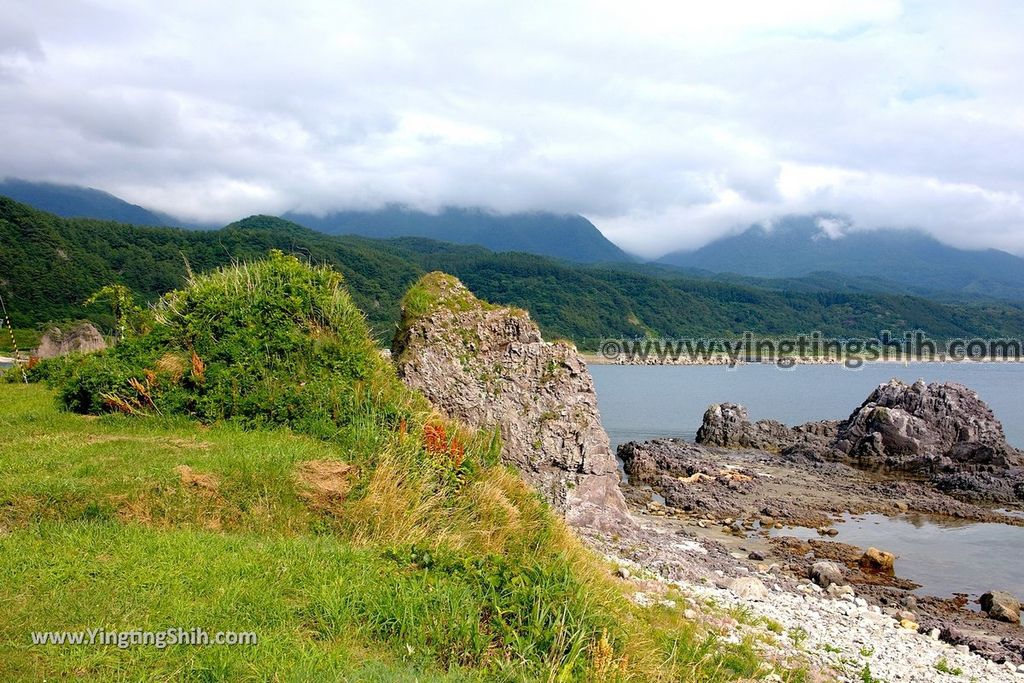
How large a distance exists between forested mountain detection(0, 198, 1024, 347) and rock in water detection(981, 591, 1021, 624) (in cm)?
1825

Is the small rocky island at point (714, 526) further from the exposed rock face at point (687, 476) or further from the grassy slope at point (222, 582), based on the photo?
the grassy slope at point (222, 582)

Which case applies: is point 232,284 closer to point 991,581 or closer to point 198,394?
point 198,394

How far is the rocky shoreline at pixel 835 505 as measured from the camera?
46.1 feet

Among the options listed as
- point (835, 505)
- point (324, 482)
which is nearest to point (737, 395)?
point (835, 505)

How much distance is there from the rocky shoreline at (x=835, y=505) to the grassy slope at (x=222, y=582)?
6.22 meters

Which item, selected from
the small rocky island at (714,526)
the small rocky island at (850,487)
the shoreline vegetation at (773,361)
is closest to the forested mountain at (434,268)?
the shoreline vegetation at (773,361)

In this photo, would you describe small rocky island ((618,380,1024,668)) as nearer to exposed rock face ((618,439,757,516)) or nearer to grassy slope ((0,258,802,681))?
exposed rock face ((618,439,757,516))

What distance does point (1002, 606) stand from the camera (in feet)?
53.6

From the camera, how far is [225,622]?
567cm

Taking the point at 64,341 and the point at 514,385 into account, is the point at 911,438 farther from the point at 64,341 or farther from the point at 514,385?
the point at 64,341

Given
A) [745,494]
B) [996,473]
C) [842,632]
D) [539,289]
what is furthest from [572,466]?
[539,289]

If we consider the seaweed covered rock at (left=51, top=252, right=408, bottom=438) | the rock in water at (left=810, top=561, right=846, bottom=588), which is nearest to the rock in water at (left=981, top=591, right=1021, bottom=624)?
the rock in water at (left=810, top=561, right=846, bottom=588)

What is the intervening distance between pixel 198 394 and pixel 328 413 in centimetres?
199

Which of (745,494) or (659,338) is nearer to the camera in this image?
(745,494)
